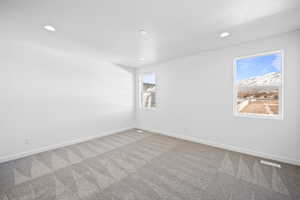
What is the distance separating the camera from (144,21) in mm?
1938

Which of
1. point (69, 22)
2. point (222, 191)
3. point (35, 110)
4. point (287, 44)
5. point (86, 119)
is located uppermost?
point (69, 22)

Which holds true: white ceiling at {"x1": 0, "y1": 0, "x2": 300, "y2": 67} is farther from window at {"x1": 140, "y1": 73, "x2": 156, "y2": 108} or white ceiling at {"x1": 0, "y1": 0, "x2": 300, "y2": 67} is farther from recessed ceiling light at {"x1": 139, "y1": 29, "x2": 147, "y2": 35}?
window at {"x1": 140, "y1": 73, "x2": 156, "y2": 108}

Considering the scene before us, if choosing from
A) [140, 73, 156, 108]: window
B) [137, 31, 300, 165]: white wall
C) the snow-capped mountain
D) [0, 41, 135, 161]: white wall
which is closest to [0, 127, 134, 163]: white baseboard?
[0, 41, 135, 161]: white wall

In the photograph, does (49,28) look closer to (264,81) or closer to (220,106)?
(220,106)

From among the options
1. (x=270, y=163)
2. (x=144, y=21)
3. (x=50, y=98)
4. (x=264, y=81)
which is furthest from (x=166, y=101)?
(x=50, y=98)

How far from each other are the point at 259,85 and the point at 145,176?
312 cm

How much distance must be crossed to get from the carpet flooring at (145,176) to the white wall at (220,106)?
1.21 ft

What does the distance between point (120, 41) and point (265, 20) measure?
2.67 metres

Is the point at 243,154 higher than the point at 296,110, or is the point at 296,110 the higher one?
the point at 296,110

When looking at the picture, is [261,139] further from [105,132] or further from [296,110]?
[105,132]

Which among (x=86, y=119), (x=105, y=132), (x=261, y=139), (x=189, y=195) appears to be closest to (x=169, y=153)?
(x=189, y=195)

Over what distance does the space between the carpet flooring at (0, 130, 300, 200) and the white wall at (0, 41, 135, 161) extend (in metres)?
0.49

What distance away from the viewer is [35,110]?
2854 mm

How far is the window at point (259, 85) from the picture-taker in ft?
8.04
